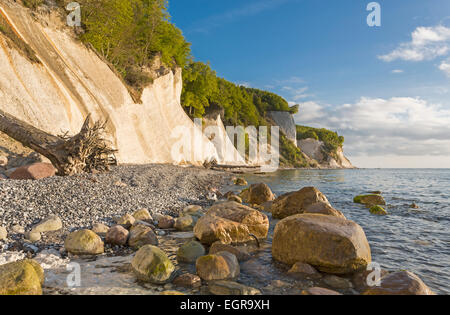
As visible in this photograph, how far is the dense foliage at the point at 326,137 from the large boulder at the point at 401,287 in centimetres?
11598

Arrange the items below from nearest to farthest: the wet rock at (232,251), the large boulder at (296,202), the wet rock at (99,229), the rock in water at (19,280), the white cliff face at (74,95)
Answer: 1. the rock in water at (19,280)
2. the wet rock at (232,251)
3. the wet rock at (99,229)
4. the large boulder at (296,202)
5. the white cliff face at (74,95)

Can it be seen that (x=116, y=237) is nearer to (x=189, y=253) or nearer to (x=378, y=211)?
(x=189, y=253)

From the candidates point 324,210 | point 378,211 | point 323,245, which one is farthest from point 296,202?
point 323,245

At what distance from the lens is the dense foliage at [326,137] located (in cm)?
11475

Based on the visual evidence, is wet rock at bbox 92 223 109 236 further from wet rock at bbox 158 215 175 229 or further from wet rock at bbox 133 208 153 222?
wet rock at bbox 158 215 175 229

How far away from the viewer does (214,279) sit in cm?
463

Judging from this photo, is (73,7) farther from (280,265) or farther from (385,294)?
(385,294)

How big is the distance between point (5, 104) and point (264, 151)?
67.3 meters

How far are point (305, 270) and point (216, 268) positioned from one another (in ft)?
5.88

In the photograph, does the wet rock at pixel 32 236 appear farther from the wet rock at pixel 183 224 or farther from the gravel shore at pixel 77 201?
the wet rock at pixel 183 224

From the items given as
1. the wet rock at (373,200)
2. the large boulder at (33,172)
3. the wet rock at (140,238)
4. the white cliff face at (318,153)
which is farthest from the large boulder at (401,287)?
the white cliff face at (318,153)

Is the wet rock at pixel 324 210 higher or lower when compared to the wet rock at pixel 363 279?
higher

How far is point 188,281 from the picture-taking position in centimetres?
445

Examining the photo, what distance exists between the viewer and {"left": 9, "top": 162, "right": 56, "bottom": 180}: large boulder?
31.7 ft
